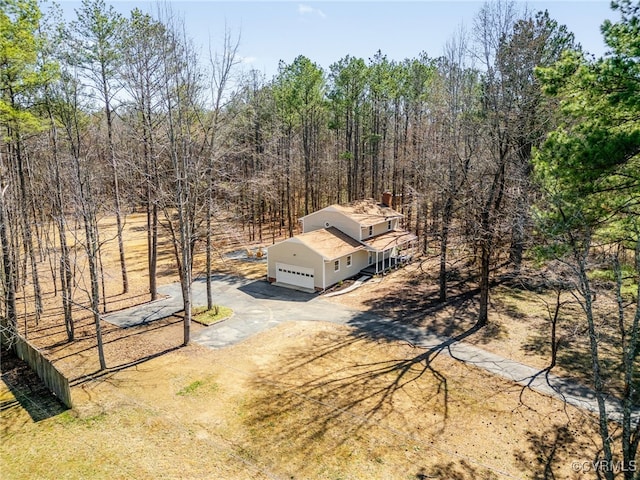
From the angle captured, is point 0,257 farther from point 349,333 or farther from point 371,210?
point 371,210

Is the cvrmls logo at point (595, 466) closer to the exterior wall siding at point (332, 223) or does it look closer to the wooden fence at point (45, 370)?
the wooden fence at point (45, 370)

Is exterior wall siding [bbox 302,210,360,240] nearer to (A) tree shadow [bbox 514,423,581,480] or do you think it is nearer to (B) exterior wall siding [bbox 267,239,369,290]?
(B) exterior wall siding [bbox 267,239,369,290]

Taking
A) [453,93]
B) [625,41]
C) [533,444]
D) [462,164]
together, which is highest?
[453,93]

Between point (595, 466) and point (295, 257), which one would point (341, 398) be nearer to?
point (595, 466)

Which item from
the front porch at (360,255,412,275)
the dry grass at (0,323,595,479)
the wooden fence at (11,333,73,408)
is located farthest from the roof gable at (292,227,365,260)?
the wooden fence at (11,333,73,408)

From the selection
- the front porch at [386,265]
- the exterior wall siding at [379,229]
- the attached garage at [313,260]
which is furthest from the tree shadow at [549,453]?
the exterior wall siding at [379,229]

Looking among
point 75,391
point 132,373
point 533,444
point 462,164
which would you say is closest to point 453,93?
point 462,164
